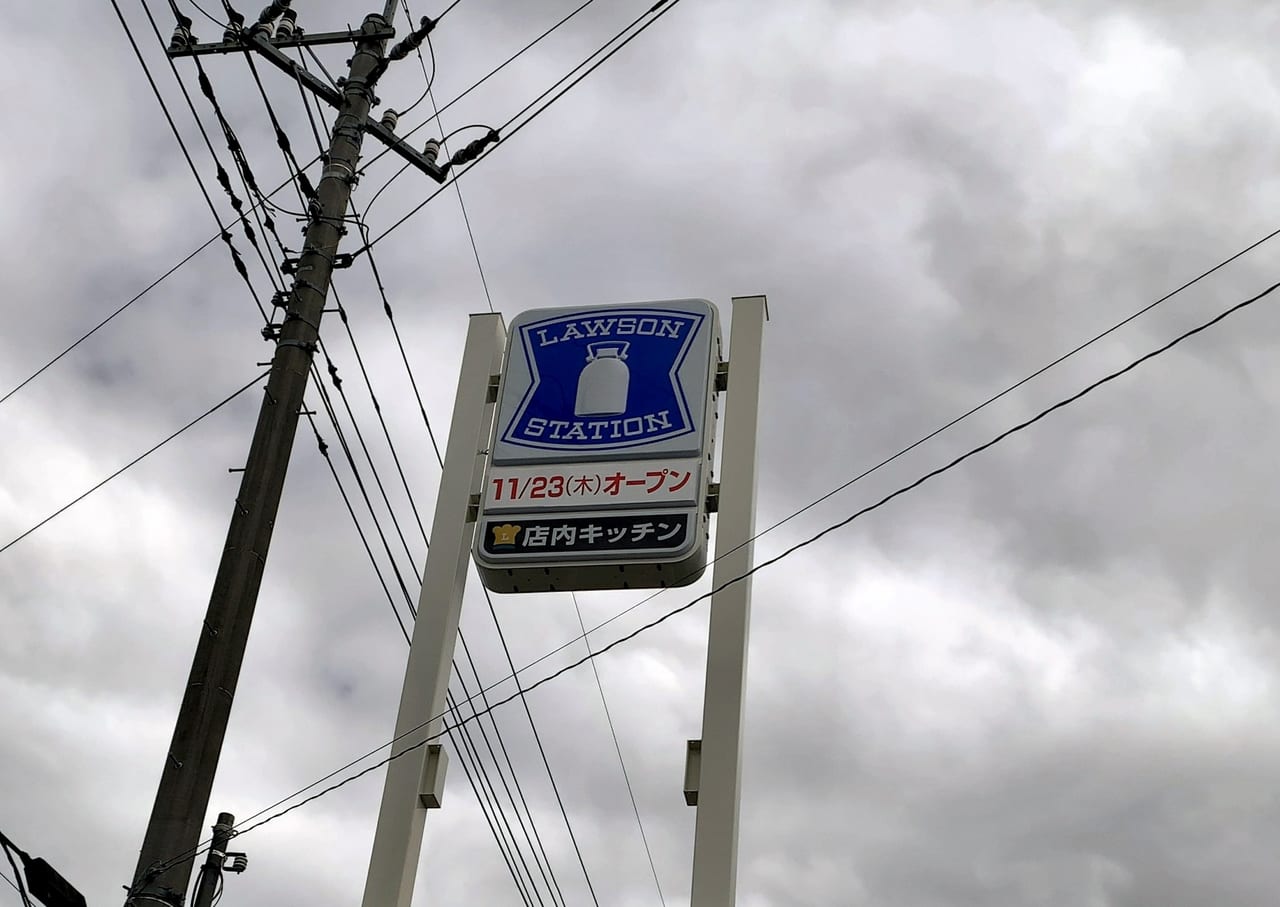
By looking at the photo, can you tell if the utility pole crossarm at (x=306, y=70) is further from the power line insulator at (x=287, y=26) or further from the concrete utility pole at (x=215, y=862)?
the concrete utility pole at (x=215, y=862)

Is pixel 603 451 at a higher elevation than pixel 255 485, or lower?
higher

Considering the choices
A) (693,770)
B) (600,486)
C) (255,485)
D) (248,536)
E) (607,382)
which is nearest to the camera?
(248,536)

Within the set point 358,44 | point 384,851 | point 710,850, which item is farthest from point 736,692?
point 358,44

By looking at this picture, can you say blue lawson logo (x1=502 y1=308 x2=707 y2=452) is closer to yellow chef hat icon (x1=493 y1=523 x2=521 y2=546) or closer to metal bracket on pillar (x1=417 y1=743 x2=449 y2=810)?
yellow chef hat icon (x1=493 y1=523 x2=521 y2=546)

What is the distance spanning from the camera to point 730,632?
35.2ft

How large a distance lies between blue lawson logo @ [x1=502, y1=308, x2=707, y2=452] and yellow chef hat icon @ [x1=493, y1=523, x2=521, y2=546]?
78 centimetres

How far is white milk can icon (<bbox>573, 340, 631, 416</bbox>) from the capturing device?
38.4 feet

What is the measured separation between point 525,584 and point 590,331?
2437 millimetres

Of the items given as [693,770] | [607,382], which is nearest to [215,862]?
[693,770]

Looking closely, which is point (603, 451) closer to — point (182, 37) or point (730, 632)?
point (730, 632)

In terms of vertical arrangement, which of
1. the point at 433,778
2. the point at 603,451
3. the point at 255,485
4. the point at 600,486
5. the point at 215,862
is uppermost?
the point at 603,451

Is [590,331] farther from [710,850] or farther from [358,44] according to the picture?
[710,850]

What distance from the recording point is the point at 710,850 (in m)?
9.80

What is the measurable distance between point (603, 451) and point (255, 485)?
138 inches
